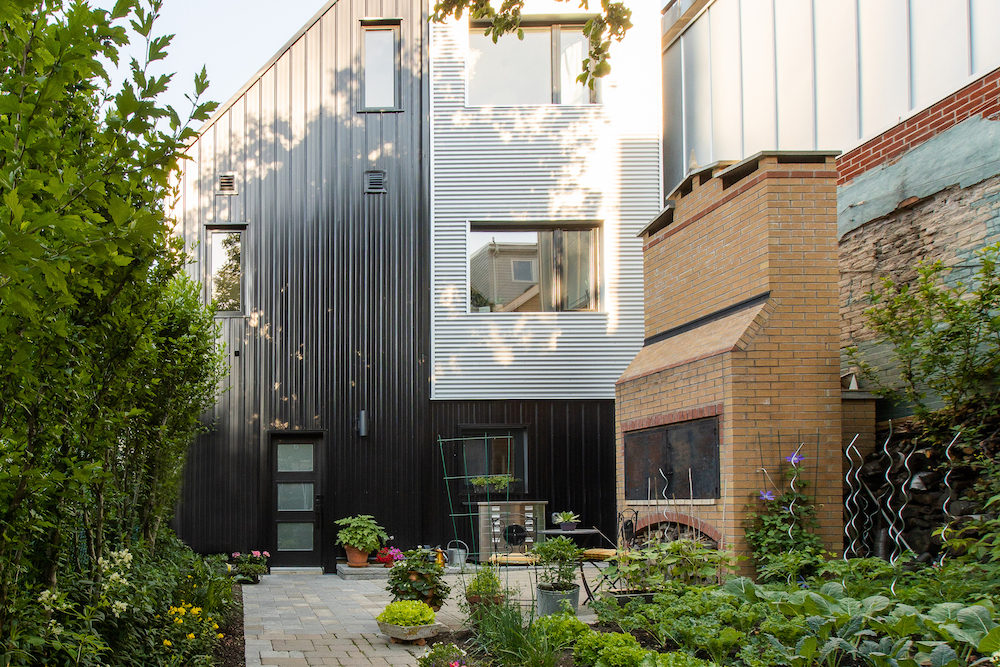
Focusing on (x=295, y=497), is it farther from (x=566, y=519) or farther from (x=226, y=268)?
(x=566, y=519)

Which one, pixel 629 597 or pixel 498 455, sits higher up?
pixel 498 455

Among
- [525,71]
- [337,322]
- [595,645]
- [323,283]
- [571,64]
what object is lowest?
[595,645]

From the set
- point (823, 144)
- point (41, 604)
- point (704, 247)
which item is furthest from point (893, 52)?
point (41, 604)

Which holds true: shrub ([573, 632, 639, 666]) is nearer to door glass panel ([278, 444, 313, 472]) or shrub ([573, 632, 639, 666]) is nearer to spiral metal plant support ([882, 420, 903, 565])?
spiral metal plant support ([882, 420, 903, 565])

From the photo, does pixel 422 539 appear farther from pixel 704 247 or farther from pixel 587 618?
pixel 704 247

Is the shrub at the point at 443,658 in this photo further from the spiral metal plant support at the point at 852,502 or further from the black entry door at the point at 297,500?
the black entry door at the point at 297,500

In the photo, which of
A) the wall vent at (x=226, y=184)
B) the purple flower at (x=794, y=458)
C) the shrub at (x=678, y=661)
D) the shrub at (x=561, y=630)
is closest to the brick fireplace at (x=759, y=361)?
the purple flower at (x=794, y=458)

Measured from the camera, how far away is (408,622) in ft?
21.7

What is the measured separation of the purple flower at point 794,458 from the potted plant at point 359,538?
6.74 m

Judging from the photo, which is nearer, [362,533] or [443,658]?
[443,658]

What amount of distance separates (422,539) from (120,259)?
409 inches

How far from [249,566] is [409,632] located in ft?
16.1

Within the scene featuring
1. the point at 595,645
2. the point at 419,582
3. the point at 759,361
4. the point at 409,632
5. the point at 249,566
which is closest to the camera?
the point at 595,645

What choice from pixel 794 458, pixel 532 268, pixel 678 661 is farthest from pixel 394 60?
pixel 678 661
